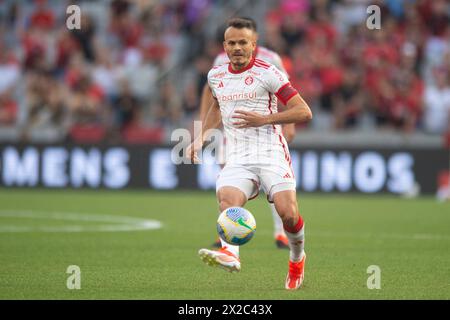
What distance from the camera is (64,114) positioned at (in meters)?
22.1

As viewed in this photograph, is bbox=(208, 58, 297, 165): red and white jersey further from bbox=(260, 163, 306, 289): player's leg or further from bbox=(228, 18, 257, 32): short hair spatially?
bbox=(228, 18, 257, 32): short hair

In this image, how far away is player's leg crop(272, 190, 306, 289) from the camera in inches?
324

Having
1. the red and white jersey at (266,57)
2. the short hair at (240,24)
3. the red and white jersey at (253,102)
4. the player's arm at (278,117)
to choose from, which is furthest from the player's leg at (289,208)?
the red and white jersey at (266,57)

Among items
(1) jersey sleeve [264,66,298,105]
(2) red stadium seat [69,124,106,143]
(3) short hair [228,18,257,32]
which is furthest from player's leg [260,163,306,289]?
(2) red stadium seat [69,124,106,143]

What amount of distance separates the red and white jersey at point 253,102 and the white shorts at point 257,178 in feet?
0.20

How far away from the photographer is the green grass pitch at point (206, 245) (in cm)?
808

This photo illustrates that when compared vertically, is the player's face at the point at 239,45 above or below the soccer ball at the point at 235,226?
above

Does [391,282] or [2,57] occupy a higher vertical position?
[2,57]

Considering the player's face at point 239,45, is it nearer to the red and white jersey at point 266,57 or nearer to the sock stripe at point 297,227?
the sock stripe at point 297,227

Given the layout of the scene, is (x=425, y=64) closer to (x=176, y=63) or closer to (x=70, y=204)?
(x=176, y=63)

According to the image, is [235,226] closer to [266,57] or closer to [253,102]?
[253,102]

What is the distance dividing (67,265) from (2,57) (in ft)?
48.8

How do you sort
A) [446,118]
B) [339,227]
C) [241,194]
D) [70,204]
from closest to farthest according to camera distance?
[241,194] → [339,227] → [70,204] → [446,118]

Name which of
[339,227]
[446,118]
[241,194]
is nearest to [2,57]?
[446,118]
